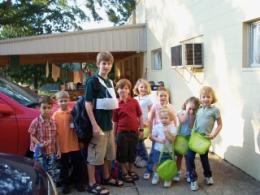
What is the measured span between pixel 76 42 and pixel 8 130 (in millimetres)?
8226

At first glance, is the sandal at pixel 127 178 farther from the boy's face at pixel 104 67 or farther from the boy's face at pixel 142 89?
the boy's face at pixel 104 67

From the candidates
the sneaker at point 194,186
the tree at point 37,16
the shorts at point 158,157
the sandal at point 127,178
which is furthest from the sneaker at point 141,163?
the tree at point 37,16

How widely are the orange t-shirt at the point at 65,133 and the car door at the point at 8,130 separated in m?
0.53

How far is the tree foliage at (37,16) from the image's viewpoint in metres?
24.7

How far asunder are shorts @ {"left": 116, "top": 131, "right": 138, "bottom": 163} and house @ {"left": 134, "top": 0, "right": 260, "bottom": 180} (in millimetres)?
1650

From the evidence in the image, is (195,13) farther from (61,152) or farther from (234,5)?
(61,152)

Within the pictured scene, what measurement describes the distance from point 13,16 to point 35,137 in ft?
69.4

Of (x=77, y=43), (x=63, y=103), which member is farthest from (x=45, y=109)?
(x=77, y=43)

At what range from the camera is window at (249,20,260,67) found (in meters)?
5.78

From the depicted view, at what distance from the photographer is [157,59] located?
12.9 metres

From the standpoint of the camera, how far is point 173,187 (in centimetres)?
550

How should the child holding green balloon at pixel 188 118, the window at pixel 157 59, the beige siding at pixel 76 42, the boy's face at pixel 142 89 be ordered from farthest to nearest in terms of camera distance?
1. the beige siding at pixel 76 42
2. the window at pixel 157 59
3. the boy's face at pixel 142 89
4. the child holding green balloon at pixel 188 118

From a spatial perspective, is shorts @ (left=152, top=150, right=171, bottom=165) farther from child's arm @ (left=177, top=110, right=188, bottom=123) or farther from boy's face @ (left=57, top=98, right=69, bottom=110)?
boy's face @ (left=57, top=98, right=69, bottom=110)

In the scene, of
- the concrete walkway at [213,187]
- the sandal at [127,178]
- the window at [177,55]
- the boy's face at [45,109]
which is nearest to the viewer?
the boy's face at [45,109]
